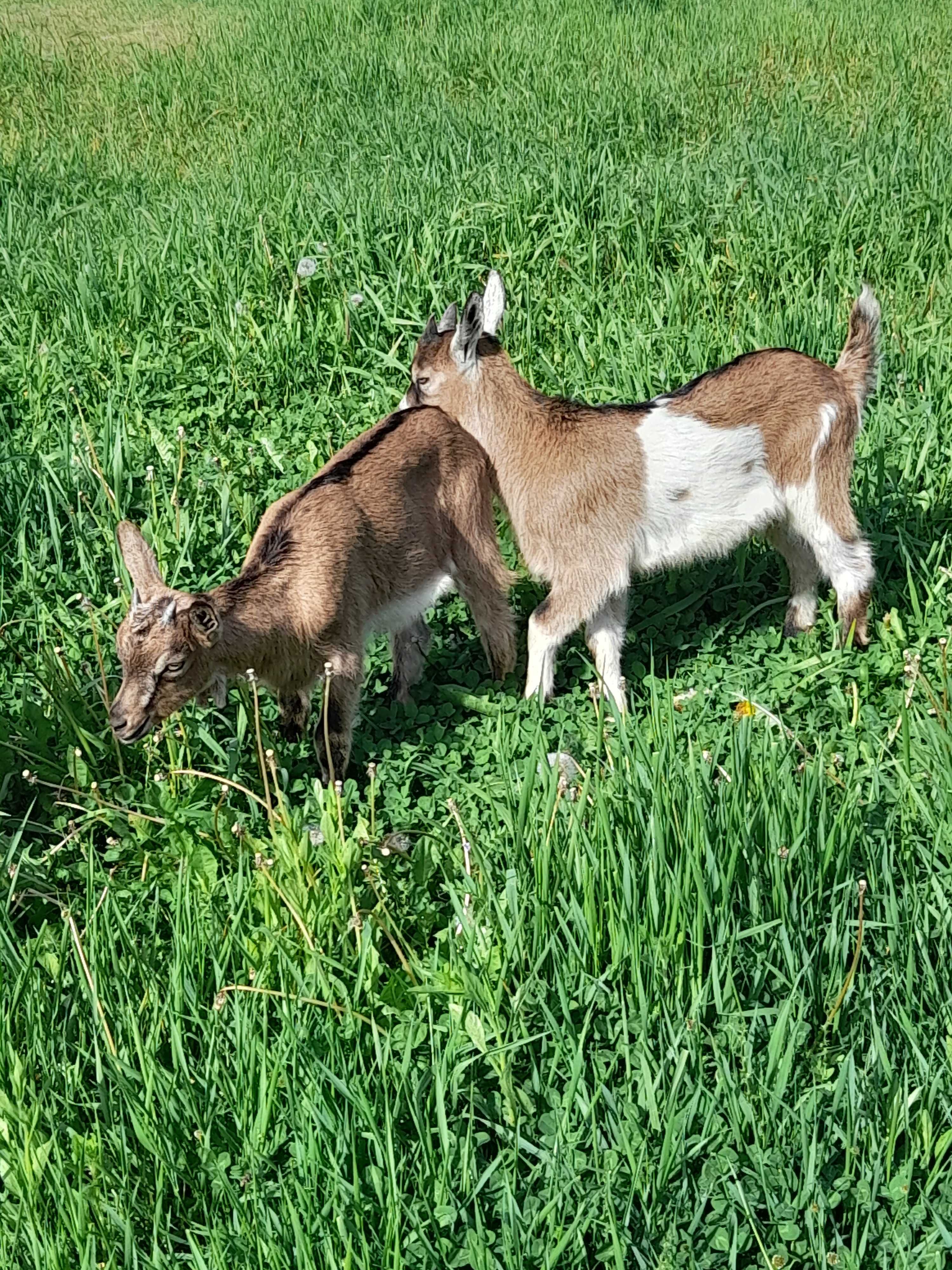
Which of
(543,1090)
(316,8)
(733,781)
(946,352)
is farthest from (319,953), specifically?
(316,8)

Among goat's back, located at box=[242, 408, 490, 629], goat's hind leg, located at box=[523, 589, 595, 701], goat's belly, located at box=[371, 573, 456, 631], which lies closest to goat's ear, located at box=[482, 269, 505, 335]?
goat's back, located at box=[242, 408, 490, 629]

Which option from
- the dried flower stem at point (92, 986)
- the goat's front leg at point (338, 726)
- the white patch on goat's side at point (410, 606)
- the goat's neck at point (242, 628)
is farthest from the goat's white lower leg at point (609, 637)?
the dried flower stem at point (92, 986)

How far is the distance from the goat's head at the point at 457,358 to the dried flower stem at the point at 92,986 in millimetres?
2259

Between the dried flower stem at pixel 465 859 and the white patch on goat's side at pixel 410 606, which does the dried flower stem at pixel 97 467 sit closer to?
the white patch on goat's side at pixel 410 606

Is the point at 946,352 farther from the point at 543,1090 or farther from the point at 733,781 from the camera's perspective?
the point at 543,1090

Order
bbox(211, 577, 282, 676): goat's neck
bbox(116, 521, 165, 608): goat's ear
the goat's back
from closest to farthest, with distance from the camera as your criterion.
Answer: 1. bbox(116, 521, 165, 608): goat's ear
2. bbox(211, 577, 282, 676): goat's neck
3. the goat's back

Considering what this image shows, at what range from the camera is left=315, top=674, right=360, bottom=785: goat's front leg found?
384 cm

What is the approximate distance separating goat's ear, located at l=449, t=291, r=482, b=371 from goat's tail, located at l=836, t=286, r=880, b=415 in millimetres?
1177

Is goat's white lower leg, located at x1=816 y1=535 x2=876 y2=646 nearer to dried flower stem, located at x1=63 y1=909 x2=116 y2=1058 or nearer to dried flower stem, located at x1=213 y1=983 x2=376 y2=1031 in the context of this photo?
→ dried flower stem, located at x1=213 y1=983 x2=376 y2=1031

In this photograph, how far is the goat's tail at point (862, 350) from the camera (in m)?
4.38

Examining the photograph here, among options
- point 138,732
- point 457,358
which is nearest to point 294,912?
point 138,732

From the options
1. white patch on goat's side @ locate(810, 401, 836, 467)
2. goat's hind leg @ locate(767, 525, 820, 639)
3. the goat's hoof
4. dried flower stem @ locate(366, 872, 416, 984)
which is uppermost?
white patch on goat's side @ locate(810, 401, 836, 467)

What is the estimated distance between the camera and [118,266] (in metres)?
6.13

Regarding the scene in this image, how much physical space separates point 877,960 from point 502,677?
197 centimetres
